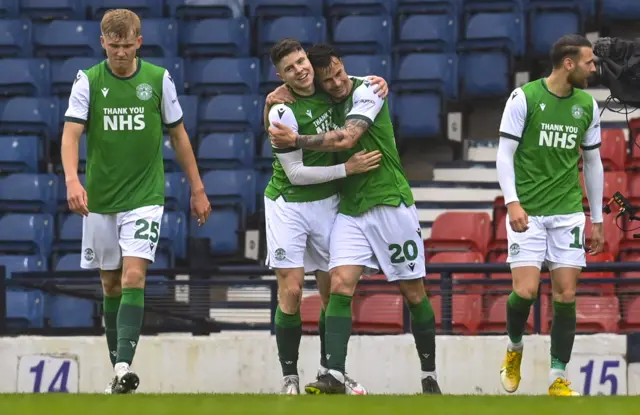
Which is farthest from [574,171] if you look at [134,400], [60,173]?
[60,173]

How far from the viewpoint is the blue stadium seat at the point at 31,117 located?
1561 centimetres

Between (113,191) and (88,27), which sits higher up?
(88,27)

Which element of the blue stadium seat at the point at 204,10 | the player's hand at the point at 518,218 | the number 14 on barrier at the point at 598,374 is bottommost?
the number 14 on barrier at the point at 598,374

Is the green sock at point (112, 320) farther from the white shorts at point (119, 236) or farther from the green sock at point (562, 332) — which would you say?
the green sock at point (562, 332)

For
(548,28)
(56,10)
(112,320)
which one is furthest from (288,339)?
(56,10)

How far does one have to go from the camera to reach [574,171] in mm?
9484

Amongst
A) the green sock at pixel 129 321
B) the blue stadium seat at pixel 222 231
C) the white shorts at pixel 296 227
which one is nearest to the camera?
the green sock at pixel 129 321

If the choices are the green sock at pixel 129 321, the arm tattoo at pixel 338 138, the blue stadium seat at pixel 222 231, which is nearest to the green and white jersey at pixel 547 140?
the arm tattoo at pixel 338 138

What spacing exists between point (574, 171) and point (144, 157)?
2456mm

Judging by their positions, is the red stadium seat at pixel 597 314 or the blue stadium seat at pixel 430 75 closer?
the red stadium seat at pixel 597 314

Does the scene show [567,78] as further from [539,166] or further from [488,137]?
[488,137]

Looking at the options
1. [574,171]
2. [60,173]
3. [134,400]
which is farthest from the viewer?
[60,173]

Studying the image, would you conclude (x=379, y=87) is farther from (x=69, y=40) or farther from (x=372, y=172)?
(x=69, y=40)

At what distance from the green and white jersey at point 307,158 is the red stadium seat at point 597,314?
315cm
